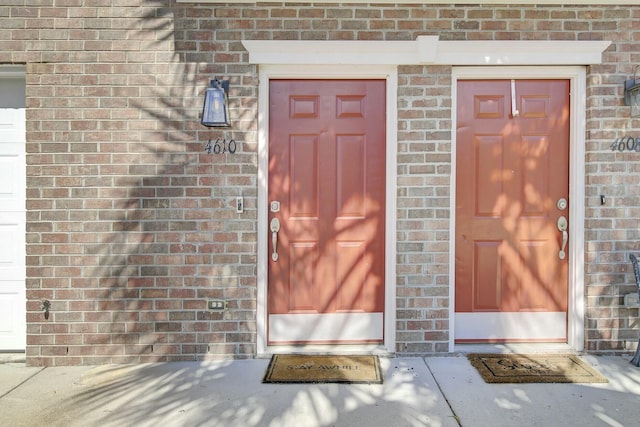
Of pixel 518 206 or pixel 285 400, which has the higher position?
pixel 518 206

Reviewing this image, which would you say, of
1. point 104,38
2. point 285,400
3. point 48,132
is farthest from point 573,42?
point 48,132

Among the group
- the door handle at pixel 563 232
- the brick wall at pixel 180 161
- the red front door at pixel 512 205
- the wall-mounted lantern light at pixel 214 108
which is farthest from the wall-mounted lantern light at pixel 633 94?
the wall-mounted lantern light at pixel 214 108

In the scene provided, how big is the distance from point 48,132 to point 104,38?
86 cm

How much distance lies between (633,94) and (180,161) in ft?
11.8

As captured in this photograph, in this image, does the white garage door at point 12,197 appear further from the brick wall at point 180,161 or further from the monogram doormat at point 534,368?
the monogram doormat at point 534,368

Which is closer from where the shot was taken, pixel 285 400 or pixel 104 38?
pixel 285 400

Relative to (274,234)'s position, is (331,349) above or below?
below

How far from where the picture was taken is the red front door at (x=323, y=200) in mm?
3434

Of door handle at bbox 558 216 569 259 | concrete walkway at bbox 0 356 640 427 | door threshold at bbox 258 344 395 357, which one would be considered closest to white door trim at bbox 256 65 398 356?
door threshold at bbox 258 344 395 357

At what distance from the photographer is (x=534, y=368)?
3.13 m

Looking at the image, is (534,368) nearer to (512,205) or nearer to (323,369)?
(512,205)

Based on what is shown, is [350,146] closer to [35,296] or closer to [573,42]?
[573,42]

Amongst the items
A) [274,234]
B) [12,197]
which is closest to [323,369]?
[274,234]

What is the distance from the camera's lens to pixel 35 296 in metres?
3.31
